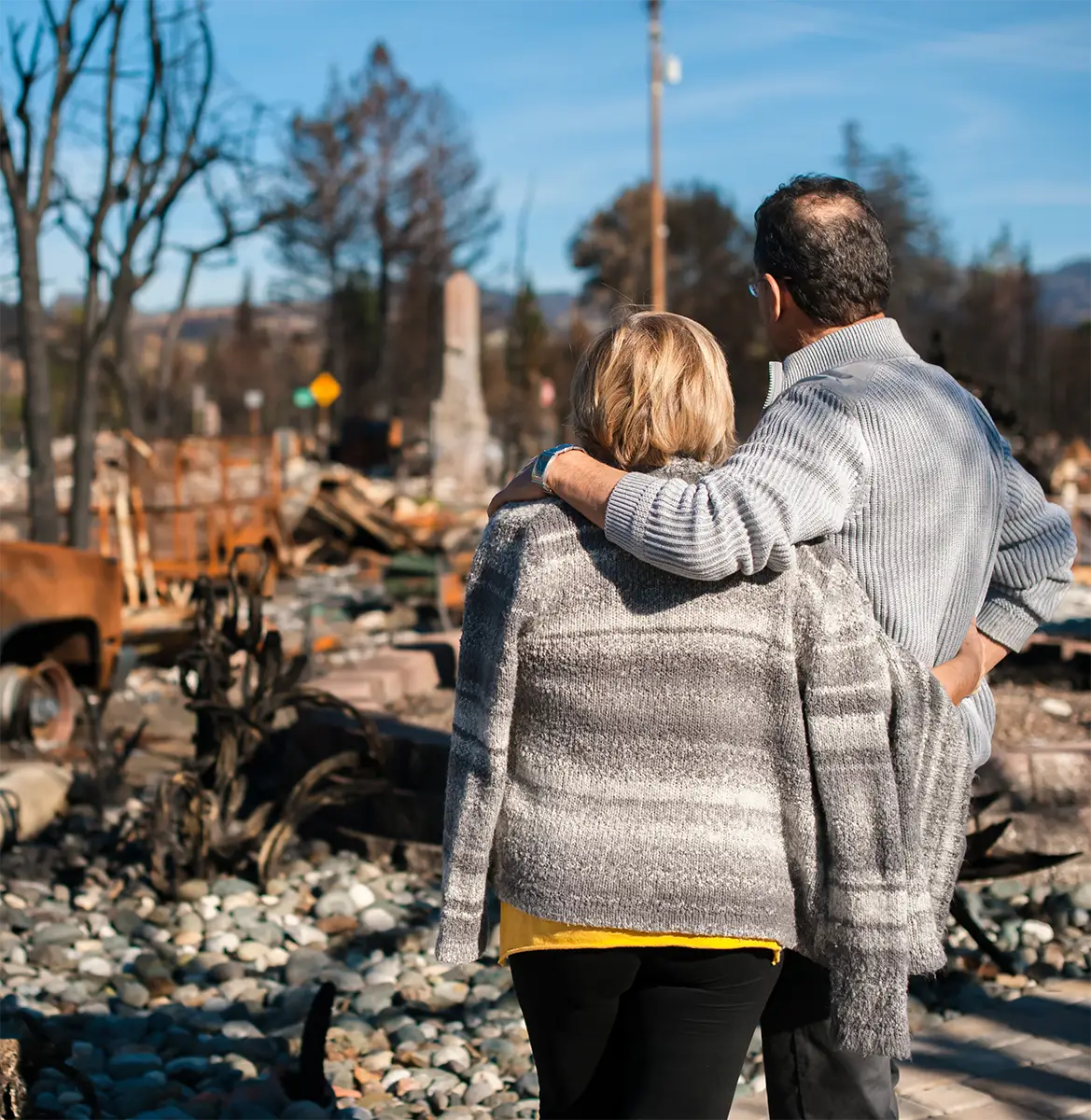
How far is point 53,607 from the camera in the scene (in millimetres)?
6930

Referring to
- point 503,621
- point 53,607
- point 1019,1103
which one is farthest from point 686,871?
point 53,607

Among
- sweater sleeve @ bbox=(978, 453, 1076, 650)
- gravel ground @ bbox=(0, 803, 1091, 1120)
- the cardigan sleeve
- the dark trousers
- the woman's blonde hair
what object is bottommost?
gravel ground @ bbox=(0, 803, 1091, 1120)

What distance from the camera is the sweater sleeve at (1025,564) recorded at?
7.72 ft

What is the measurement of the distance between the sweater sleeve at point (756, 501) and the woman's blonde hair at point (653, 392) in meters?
0.08

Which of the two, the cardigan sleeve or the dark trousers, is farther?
the dark trousers

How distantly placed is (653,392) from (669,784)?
538 millimetres

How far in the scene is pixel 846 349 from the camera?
2172mm

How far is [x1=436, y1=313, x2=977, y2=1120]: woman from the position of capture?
1849 millimetres

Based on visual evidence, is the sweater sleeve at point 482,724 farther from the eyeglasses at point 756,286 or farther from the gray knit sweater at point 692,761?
the eyeglasses at point 756,286

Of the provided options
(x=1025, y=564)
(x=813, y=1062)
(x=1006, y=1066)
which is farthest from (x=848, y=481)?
(x=1006, y=1066)

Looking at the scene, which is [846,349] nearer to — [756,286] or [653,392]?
[756,286]

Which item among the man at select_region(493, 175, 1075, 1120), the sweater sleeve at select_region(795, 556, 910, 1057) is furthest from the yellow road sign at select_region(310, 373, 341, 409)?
the sweater sleeve at select_region(795, 556, 910, 1057)

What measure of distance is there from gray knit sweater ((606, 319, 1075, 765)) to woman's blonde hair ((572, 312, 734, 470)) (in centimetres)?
8

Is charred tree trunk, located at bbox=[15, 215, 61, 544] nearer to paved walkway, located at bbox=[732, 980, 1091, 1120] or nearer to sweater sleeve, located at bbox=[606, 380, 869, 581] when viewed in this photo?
paved walkway, located at bbox=[732, 980, 1091, 1120]
